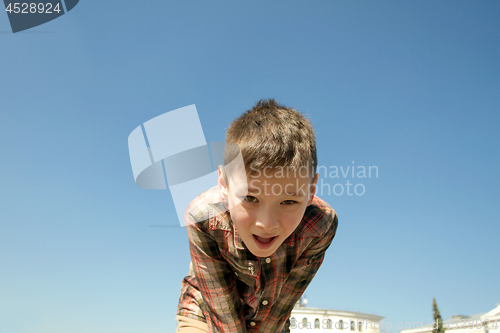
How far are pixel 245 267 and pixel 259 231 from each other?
97 centimetres

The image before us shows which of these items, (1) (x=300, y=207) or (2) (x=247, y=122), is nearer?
(1) (x=300, y=207)

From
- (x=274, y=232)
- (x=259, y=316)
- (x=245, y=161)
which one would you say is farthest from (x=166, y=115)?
(x=259, y=316)

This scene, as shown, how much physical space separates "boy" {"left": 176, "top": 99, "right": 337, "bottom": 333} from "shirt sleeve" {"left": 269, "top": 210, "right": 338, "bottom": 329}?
0.04 ft

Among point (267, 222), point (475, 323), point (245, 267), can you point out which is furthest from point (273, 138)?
point (475, 323)

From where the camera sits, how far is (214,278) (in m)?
4.27

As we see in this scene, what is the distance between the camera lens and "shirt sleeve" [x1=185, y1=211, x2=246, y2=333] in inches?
168

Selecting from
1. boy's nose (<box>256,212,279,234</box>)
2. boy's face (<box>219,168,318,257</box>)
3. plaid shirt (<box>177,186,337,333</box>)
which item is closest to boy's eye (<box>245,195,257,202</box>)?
boy's face (<box>219,168,318,257</box>)

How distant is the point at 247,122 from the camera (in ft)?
13.5

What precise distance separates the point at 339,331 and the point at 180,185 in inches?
3050

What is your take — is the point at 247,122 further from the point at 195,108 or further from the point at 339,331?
the point at 339,331

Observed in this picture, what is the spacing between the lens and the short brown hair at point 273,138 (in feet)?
11.6

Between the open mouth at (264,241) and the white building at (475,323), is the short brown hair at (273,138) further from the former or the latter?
the white building at (475,323)

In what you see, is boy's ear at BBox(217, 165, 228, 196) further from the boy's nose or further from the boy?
the boy's nose

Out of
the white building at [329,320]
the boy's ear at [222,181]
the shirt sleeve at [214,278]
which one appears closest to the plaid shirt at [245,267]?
the shirt sleeve at [214,278]
